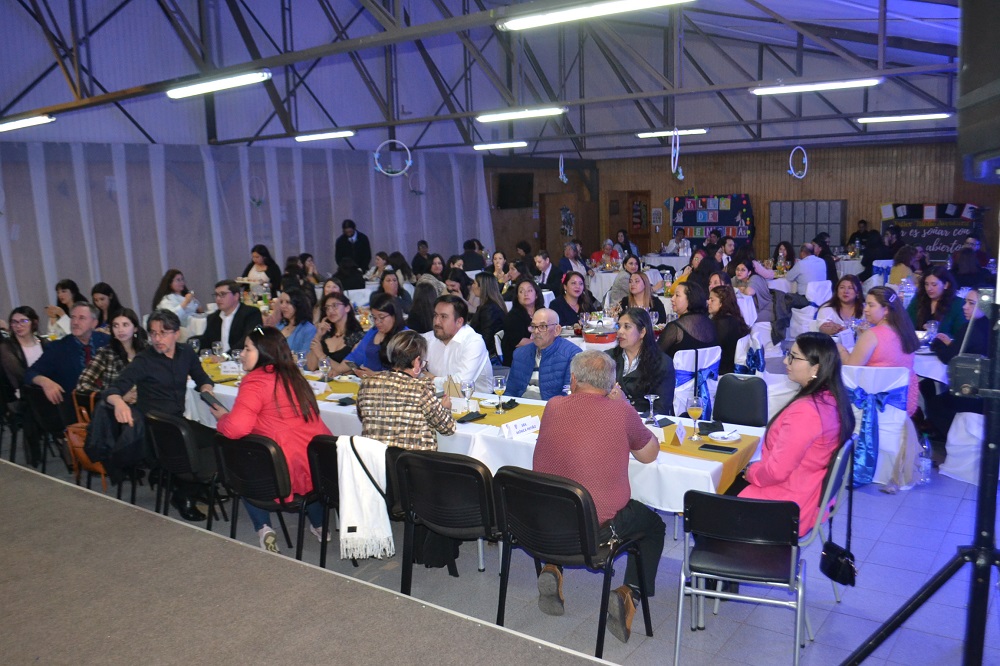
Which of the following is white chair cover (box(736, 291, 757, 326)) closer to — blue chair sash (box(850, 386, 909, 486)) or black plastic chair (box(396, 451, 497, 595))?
blue chair sash (box(850, 386, 909, 486))

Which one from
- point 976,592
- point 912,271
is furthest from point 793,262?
point 976,592

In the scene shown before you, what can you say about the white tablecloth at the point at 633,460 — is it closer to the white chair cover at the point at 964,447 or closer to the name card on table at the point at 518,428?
the name card on table at the point at 518,428

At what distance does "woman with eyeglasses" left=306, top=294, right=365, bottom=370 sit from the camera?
239 inches

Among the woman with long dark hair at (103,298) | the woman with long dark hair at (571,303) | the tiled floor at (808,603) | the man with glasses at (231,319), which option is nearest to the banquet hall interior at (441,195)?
the tiled floor at (808,603)

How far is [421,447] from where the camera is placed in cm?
398

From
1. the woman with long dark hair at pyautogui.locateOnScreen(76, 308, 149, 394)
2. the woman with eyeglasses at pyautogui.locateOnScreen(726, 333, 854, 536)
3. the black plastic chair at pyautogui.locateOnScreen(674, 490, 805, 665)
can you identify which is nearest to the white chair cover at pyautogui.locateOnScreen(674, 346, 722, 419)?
the woman with eyeglasses at pyautogui.locateOnScreen(726, 333, 854, 536)

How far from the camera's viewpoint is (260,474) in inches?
158

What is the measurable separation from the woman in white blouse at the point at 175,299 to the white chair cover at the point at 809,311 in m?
6.36

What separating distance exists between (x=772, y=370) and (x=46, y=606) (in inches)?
256

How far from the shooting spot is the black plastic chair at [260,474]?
393cm

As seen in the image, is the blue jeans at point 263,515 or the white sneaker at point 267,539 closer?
the white sneaker at point 267,539

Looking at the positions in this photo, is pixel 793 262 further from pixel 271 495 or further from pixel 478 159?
pixel 271 495

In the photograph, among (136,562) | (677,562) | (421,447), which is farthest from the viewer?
(677,562)

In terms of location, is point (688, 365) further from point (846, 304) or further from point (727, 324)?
point (846, 304)
